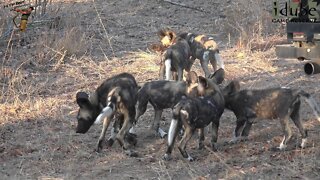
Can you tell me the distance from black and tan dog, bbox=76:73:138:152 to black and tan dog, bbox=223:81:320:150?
3.54 ft

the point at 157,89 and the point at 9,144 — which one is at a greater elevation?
the point at 157,89

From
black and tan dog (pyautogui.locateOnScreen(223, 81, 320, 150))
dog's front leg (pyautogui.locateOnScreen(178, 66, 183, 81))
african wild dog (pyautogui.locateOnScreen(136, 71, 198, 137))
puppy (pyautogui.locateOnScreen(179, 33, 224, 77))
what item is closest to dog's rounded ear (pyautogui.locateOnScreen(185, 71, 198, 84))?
african wild dog (pyautogui.locateOnScreen(136, 71, 198, 137))

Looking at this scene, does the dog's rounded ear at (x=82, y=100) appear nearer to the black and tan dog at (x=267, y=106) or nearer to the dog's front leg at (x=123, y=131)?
the dog's front leg at (x=123, y=131)

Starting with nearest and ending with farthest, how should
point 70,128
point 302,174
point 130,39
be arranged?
point 302,174
point 70,128
point 130,39

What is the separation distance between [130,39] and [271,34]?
274 cm

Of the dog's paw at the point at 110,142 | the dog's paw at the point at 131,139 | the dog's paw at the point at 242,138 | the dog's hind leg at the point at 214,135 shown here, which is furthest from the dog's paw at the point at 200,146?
the dog's paw at the point at 110,142

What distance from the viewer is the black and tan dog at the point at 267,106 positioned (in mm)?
6324

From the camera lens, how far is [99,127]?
729 centimetres

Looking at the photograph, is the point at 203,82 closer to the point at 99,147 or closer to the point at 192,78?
the point at 192,78

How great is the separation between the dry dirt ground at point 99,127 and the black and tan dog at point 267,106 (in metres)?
0.17

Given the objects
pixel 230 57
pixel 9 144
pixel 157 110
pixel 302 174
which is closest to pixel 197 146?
pixel 157 110

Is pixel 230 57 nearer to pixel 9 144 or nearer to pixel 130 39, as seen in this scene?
pixel 130 39

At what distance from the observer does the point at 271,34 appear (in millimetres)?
11766

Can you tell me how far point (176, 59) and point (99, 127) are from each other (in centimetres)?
149
